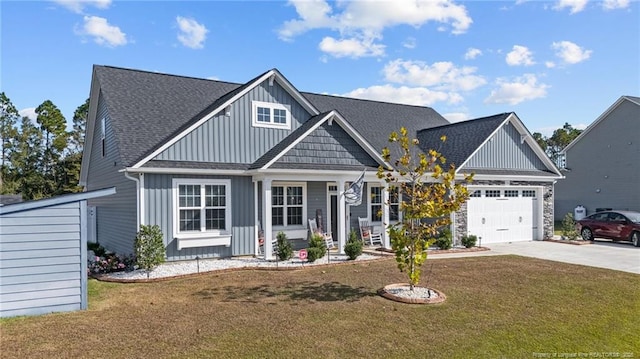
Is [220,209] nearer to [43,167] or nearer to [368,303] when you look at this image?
[368,303]

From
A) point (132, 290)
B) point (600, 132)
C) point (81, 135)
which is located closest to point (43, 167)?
point (81, 135)

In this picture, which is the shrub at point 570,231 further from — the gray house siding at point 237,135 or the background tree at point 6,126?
the background tree at point 6,126

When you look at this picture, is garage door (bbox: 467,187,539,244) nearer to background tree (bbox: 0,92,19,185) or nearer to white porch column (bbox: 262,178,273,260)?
white porch column (bbox: 262,178,273,260)

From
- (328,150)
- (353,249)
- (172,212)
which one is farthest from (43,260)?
(328,150)

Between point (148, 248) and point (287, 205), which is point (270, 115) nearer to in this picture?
point (287, 205)

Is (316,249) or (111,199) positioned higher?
(111,199)

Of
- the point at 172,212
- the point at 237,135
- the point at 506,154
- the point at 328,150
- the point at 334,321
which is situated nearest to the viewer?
the point at 334,321

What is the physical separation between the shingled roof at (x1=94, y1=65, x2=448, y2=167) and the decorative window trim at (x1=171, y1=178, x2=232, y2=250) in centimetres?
144

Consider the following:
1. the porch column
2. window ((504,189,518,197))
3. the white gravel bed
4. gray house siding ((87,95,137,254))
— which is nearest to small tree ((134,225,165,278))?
the white gravel bed

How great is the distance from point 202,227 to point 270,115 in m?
4.46

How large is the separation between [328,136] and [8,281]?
9.60m

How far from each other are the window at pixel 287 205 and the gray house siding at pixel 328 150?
1.55 m

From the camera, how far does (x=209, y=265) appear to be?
39.4 ft

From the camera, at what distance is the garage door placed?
17484 millimetres
